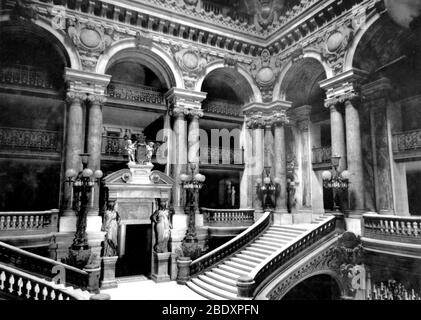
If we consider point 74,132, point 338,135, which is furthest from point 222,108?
point 74,132

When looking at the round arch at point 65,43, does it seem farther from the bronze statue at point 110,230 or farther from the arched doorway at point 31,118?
the bronze statue at point 110,230

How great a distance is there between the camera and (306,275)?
33.4ft

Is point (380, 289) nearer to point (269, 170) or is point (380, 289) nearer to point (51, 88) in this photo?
point (269, 170)

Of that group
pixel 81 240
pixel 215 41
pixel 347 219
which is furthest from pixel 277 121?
pixel 81 240

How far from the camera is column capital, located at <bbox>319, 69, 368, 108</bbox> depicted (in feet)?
38.0

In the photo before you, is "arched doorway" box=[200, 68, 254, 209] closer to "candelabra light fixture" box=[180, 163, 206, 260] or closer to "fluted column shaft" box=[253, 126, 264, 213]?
"fluted column shaft" box=[253, 126, 264, 213]

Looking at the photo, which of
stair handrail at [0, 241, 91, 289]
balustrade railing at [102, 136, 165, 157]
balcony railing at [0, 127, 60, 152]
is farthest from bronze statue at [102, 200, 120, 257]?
balcony railing at [0, 127, 60, 152]

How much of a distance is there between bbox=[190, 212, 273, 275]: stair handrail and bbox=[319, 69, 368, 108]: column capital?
596cm

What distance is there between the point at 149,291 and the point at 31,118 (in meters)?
8.64

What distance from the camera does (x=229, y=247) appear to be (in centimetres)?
1220

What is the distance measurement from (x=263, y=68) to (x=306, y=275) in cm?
1033

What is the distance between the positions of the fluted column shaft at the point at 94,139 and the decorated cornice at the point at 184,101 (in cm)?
314

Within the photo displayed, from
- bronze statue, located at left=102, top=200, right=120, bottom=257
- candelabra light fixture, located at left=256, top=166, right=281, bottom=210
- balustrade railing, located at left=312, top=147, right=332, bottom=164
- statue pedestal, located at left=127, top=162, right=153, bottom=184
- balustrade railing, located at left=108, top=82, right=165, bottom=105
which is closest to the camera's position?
bronze statue, located at left=102, top=200, right=120, bottom=257

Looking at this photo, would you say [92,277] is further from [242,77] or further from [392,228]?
[242,77]
